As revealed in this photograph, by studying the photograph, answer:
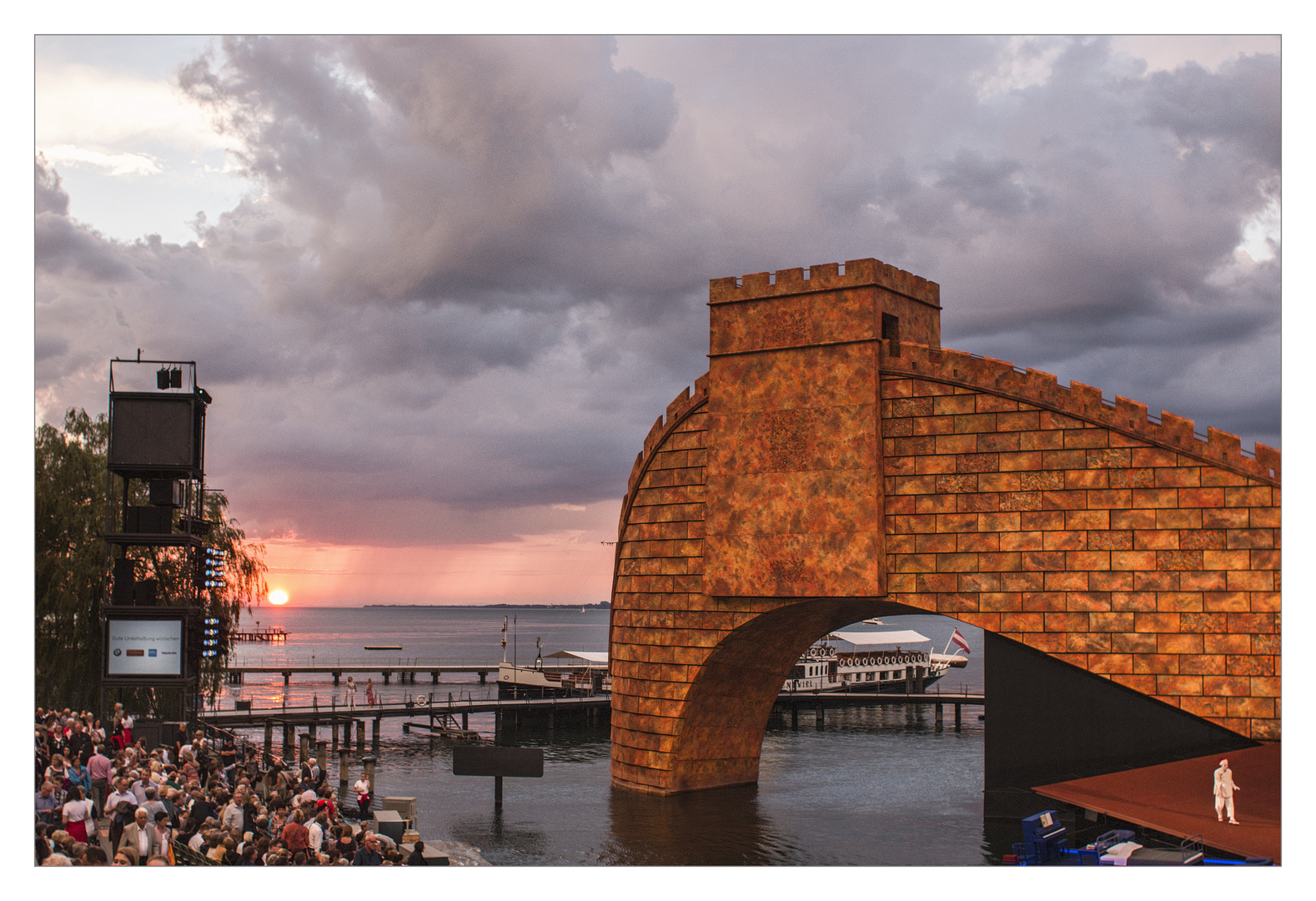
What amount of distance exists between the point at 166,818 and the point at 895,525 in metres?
18.7

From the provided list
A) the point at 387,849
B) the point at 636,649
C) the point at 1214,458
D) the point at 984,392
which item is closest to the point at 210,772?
the point at 387,849

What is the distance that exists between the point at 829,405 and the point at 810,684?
50247mm

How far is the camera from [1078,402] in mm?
28391

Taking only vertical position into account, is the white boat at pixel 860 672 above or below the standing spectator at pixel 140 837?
below

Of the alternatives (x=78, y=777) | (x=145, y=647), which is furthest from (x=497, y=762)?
(x=78, y=777)

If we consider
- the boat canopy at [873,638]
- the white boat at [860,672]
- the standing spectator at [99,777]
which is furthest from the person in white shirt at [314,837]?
the boat canopy at [873,638]

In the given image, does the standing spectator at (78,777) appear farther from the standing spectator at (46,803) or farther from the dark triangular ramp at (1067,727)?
the dark triangular ramp at (1067,727)

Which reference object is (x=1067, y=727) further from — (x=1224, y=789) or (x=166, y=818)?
(x=166, y=818)

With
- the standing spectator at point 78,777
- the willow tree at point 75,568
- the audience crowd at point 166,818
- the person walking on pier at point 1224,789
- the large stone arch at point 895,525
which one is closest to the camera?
the audience crowd at point 166,818

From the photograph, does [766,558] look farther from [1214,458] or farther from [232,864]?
[232,864]

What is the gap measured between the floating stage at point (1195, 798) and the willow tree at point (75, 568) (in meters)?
26.2

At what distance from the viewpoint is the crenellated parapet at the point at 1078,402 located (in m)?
26.7

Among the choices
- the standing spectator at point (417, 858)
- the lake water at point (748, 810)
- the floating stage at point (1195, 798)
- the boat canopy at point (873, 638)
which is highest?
the floating stage at point (1195, 798)

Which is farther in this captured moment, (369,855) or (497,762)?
(497,762)
